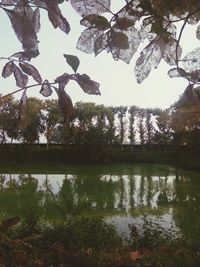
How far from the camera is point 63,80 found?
17.5 inches

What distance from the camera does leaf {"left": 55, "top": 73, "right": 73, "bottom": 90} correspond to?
44 centimetres

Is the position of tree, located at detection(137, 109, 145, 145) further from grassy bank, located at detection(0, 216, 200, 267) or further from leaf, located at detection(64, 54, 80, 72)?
leaf, located at detection(64, 54, 80, 72)

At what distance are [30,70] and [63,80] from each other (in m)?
0.07

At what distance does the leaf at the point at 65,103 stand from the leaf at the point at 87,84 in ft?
0.08

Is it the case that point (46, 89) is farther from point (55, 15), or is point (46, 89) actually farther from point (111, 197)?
point (111, 197)

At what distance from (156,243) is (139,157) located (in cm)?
2270

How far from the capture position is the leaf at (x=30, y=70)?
49cm

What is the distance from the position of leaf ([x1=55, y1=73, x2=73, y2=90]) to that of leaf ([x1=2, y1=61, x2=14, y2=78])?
0.08 metres

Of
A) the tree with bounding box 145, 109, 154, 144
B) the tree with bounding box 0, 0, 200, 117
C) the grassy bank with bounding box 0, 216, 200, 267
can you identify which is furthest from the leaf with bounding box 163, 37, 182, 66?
the tree with bounding box 145, 109, 154, 144

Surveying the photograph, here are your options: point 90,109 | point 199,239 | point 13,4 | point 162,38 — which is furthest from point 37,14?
point 90,109

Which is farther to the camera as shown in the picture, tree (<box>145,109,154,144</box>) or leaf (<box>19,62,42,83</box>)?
tree (<box>145,109,154,144</box>)

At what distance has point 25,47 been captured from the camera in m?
0.45

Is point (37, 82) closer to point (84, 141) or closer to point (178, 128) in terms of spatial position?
point (178, 128)

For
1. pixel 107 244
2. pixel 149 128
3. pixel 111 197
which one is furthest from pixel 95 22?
pixel 149 128
